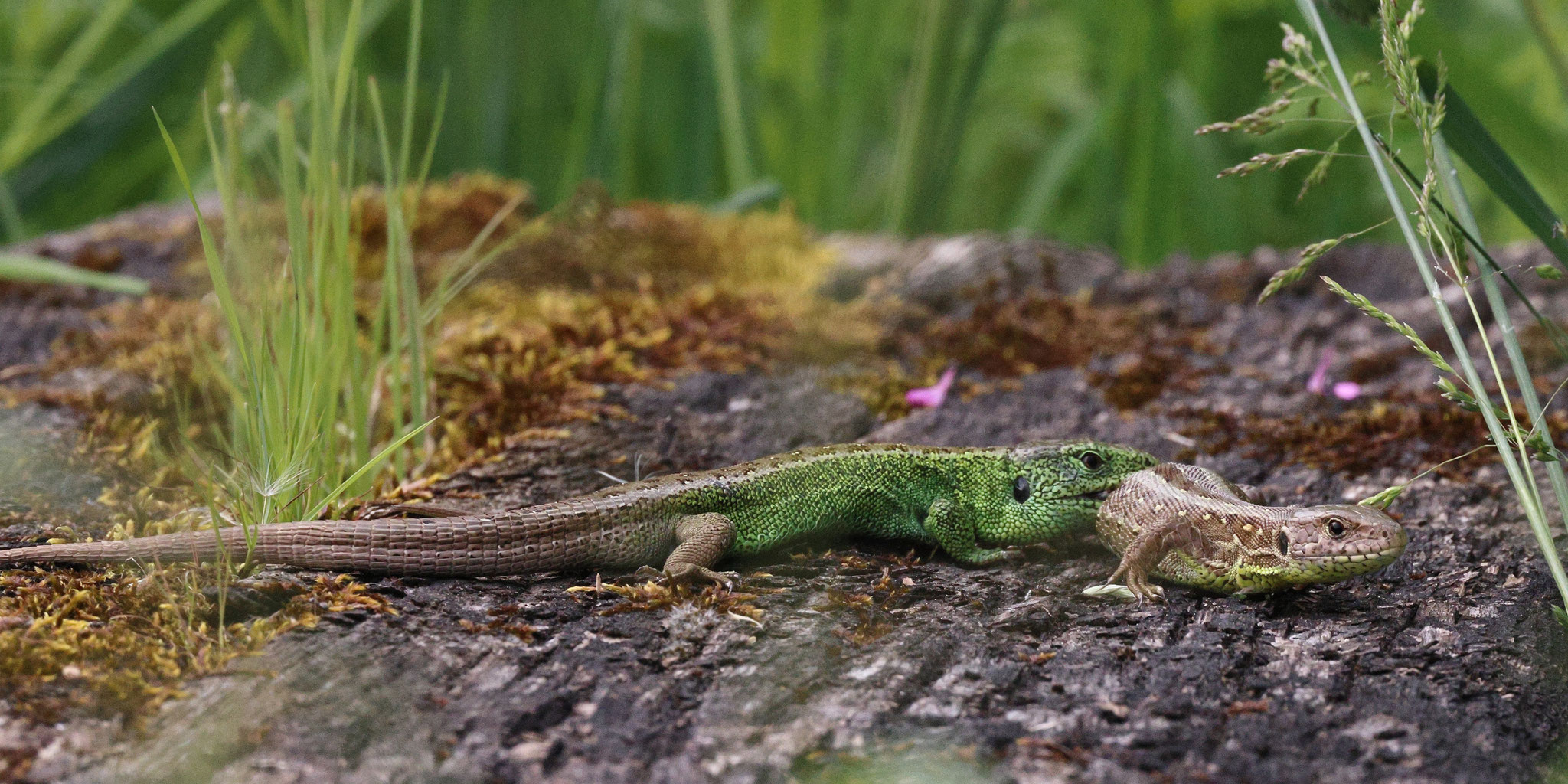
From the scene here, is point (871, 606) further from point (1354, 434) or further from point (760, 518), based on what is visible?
point (1354, 434)

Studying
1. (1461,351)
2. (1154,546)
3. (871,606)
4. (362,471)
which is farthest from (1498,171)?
(362,471)

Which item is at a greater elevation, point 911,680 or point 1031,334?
point 1031,334

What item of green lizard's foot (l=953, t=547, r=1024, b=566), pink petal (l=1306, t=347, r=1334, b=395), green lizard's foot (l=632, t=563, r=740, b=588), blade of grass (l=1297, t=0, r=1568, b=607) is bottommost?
green lizard's foot (l=953, t=547, r=1024, b=566)

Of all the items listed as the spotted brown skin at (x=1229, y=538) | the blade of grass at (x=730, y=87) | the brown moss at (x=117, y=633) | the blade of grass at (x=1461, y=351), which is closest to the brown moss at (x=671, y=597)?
the brown moss at (x=117, y=633)

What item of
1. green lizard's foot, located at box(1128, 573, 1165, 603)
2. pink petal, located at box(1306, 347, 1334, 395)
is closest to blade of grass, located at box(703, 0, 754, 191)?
pink petal, located at box(1306, 347, 1334, 395)

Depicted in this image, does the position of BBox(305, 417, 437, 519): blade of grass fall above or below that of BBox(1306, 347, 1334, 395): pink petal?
above

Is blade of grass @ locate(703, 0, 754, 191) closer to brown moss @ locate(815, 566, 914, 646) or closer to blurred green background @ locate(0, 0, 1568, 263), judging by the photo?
blurred green background @ locate(0, 0, 1568, 263)

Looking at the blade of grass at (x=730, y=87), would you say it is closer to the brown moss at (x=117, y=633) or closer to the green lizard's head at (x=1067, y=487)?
the green lizard's head at (x=1067, y=487)
